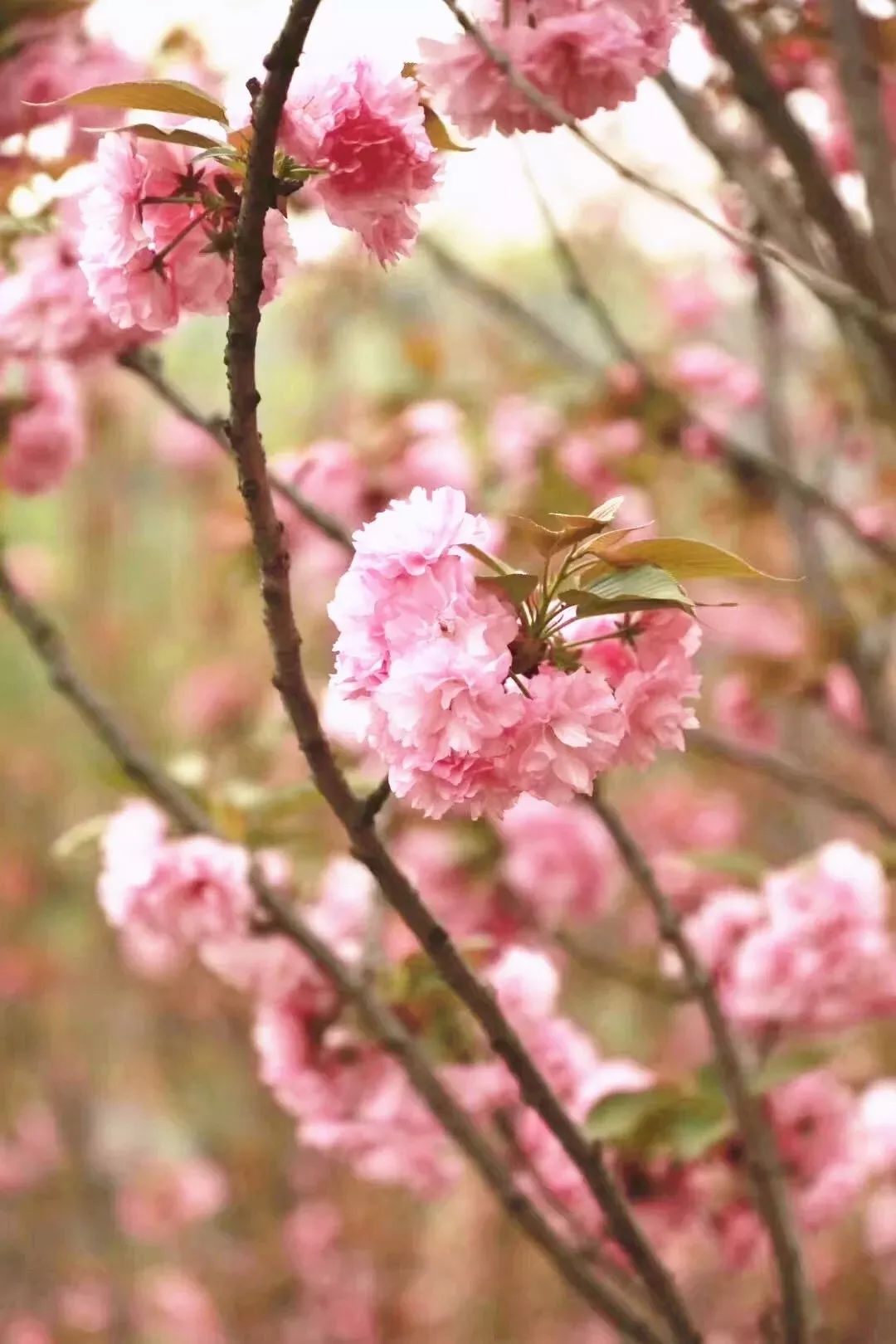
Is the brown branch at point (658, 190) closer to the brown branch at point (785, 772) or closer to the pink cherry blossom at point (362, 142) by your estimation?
the pink cherry blossom at point (362, 142)

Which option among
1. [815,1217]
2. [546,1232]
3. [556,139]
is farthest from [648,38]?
[556,139]

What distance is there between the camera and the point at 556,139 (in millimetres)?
1959

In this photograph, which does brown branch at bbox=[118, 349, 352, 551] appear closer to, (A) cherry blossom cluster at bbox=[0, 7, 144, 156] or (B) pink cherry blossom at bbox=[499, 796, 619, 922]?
(A) cherry blossom cluster at bbox=[0, 7, 144, 156]

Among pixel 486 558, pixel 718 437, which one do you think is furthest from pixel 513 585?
pixel 718 437

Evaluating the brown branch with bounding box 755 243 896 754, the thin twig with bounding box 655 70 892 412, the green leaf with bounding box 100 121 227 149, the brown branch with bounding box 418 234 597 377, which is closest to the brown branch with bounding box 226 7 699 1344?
the green leaf with bounding box 100 121 227 149

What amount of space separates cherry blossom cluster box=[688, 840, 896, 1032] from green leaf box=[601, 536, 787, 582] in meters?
0.59

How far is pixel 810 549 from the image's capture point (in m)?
1.34

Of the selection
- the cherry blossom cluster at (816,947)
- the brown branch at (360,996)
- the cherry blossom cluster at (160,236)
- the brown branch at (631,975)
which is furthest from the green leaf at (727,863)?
the cherry blossom cluster at (160,236)

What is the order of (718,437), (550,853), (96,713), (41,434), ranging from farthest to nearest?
(550,853) → (718,437) → (41,434) → (96,713)

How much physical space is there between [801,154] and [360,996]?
57 cm

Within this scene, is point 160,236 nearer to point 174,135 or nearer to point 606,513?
point 174,135

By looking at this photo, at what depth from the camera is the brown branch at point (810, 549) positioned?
1.28 meters

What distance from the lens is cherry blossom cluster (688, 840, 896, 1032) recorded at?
1.02m

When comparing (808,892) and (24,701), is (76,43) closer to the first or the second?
(808,892)
